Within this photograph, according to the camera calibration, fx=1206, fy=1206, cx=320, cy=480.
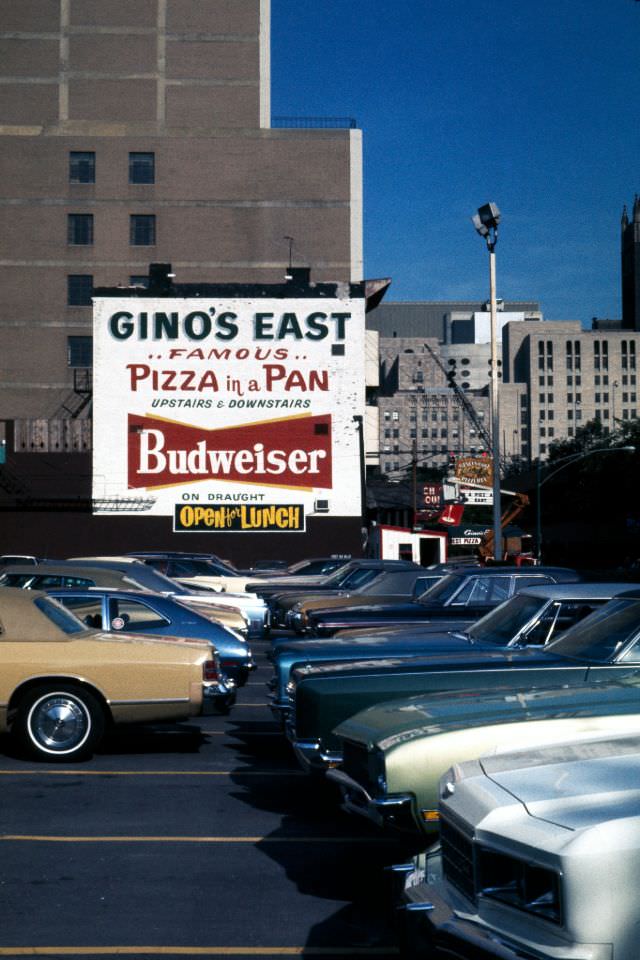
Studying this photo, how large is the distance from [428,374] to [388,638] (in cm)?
17850

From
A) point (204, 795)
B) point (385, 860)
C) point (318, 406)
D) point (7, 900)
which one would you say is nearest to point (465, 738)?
point (385, 860)

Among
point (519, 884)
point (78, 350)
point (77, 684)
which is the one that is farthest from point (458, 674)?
point (78, 350)

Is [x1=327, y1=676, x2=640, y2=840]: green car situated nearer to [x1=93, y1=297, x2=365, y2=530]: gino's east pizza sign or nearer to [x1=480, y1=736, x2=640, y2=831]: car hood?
[x1=480, y1=736, x2=640, y2=831]: car hood

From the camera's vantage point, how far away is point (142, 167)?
61844 millimetres

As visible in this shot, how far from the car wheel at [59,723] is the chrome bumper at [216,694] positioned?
950 mm

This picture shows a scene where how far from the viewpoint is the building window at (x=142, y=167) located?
203 feet

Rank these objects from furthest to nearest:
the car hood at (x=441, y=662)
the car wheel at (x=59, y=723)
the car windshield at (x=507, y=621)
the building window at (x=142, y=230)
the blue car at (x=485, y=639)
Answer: the building window at (x=142, y=230), the car windshield at (x=507, y=621), the blue car at (x=485, y=639), the car wheel at (x=59, y=723), the car hood at (x=441, y=662)

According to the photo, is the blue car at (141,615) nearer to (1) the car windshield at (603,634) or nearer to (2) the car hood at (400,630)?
(2) the car hood at (400,630)

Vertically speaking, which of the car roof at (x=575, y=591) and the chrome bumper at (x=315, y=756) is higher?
the car roof at (x=575, y=591)

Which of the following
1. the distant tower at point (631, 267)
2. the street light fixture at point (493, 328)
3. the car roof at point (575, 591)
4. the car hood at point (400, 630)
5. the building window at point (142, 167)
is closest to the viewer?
the car roof at point (575, 591)

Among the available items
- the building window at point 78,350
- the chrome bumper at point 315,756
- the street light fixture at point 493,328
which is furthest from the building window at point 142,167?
the chrome bumper at point 315,756

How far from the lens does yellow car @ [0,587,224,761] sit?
1035cm

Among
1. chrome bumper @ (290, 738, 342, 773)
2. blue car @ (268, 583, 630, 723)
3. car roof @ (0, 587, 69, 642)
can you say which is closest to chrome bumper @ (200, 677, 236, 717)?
blue car @ (268, 583, 630, 723)

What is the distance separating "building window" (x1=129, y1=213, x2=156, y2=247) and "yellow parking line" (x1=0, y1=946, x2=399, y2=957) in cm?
5860
